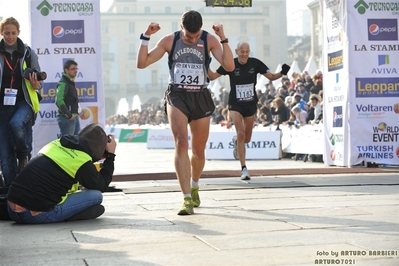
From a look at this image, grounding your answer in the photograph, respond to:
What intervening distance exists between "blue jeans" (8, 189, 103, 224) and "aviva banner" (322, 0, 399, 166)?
8193 mm

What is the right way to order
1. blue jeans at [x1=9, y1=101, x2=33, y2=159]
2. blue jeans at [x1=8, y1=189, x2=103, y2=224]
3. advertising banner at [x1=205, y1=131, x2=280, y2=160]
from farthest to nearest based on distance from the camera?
advertising banner at [x1=205, y1=131, x2=280, y2=160]
blue jeans at [x1=9, y1=101, x2=33, y2=159]
blue jeans at [x1=8, y1=189, x2=103, y2=224]

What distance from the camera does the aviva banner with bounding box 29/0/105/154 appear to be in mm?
14031

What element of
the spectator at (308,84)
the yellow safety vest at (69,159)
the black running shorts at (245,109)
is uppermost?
the spectator at (308,84)

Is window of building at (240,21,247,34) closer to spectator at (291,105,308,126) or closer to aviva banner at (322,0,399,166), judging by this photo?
spectator at (291,105,308,126)

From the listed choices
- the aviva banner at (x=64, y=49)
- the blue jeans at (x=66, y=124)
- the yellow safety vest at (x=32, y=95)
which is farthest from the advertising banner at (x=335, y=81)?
the yellow safety vest at (x=32, y=95)

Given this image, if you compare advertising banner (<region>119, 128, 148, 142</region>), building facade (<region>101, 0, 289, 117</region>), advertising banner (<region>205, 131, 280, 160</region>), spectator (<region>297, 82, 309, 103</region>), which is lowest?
advertising banner (<region>119, 128, 148, 142</region>)

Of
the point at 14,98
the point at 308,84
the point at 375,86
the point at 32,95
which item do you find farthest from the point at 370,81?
the point at 308,84

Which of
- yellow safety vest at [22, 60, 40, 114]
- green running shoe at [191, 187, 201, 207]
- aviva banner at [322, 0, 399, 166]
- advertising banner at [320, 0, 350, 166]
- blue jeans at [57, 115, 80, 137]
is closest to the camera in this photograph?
green running shoe at [191, 187, 201, 207]

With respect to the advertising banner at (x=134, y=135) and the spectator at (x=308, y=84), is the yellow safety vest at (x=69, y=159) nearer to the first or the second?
the spectator at (x=308, y=84)

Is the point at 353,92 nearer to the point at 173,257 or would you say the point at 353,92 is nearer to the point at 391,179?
the point at 391,179

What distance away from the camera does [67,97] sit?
13203 millimetres

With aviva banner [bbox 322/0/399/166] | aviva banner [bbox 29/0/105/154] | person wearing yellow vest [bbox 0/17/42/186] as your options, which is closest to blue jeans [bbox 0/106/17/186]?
person wearing yellow vest [bbox 0/17/42/186]

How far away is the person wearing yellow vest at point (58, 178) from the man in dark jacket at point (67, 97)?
581 cm

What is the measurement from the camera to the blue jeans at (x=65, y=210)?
7304 mm
